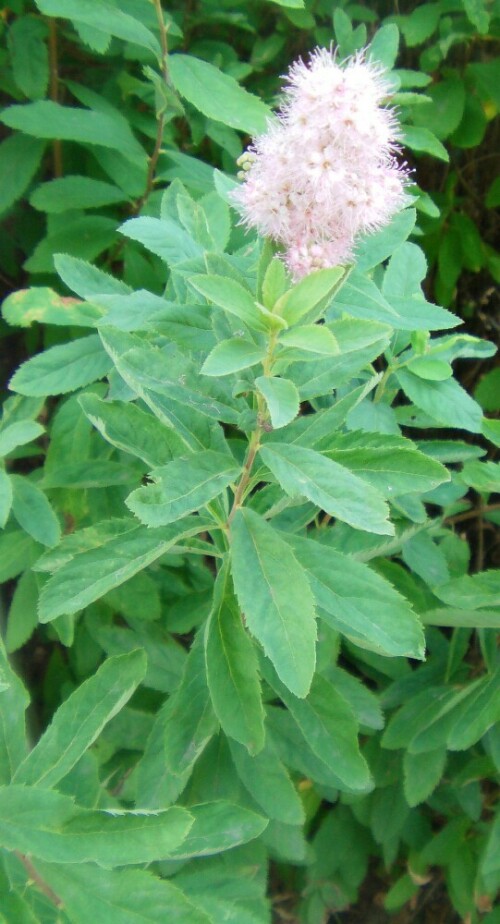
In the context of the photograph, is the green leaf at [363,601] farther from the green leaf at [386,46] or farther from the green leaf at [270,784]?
the green leaf at [386,46]

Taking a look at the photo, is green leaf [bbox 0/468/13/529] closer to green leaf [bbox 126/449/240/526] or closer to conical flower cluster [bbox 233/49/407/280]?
green leaf [bbox 126/449/240/526]

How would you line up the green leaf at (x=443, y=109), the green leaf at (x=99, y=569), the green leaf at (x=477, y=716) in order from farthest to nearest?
the green leaf at (x=443, y=109)
the green leaf at (x=477, y=716)
the green leaf at (x=99, y=569)

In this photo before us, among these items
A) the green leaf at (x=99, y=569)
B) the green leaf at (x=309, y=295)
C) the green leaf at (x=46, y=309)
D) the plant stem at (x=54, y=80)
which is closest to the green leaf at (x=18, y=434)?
the green leaf at (x=46, y=309)

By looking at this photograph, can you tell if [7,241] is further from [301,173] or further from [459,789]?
[459,789]

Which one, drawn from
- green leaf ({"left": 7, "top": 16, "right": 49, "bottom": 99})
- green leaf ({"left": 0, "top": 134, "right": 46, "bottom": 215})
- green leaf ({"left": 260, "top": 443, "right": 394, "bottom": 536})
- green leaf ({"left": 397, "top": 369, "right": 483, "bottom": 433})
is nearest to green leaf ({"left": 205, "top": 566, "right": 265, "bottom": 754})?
green leaf ({"left": 260, "top": 443, "right": 394, "bottom": 536})

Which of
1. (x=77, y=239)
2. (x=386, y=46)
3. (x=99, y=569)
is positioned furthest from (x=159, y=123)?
(x=99, y=569)

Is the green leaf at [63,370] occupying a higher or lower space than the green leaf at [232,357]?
lower
